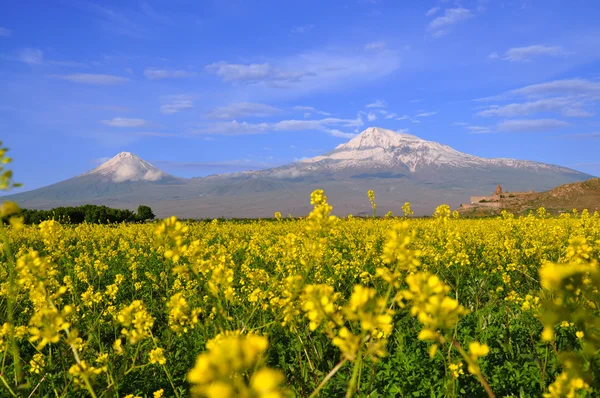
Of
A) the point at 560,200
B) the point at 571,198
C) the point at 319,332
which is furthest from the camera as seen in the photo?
the point at 560,200

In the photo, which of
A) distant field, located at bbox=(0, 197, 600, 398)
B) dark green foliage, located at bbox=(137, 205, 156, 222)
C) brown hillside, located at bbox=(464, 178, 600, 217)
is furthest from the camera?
dark green foliage, located at bbox=(137, 205, 156, 222)

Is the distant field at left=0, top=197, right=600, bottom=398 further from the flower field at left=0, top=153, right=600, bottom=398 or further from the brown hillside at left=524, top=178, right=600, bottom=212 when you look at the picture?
the brown hillside at left=524, top=178, right=600, bottom=212

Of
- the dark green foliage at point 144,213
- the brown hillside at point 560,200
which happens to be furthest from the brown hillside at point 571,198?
the dark green foliage at point 144,213

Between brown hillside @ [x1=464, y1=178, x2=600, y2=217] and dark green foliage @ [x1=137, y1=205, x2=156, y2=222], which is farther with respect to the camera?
dark green foliage @ [x1=137, y1=205, x2=156, y2=222]

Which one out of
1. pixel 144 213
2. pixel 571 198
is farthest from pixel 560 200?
pixel 144 213

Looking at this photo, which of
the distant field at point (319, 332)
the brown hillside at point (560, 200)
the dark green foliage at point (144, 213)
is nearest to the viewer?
the distant field at point (319, 332)

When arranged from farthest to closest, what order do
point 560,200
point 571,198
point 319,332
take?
point 560,200, point 571,198, point 319,332

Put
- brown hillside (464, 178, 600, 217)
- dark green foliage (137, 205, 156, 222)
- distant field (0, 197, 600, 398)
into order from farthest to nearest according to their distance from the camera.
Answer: dark green foliage (137, 205, 156, 222) → brown hillside (464, 178, 600, 217) → distant field (0, 197, 600, 398)

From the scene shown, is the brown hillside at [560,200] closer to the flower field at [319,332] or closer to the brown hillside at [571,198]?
the brown hillside at [571,198]

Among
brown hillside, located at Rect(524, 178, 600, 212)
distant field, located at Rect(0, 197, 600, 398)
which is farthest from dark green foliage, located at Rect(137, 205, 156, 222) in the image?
brown hillside, located at Rect(524, 178, 600, 212)

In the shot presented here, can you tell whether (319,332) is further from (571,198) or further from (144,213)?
(571,198)

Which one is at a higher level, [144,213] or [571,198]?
[144,213]

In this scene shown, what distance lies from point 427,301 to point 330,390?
2909 mm

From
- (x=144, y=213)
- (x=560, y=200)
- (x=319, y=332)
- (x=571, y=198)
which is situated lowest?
(x=319, y=332)
